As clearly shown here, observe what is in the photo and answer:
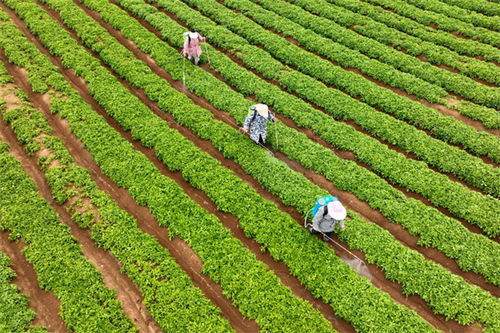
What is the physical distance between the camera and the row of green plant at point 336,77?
15141 mm

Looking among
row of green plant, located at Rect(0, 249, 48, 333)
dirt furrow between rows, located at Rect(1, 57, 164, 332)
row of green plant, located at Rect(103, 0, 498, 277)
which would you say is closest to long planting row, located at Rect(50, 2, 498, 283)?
row of green plant, located at Rect(103, 0, 498, 277)

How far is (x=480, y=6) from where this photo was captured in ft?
75.8

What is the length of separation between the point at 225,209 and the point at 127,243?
11.3 ft

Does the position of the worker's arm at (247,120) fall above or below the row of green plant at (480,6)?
below

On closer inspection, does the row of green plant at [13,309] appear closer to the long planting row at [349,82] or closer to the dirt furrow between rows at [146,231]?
the dirt furrow between rows at [146,231]

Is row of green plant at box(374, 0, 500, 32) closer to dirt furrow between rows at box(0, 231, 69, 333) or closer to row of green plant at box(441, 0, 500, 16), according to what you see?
row of green plant at box(441, 0, 500, 16)

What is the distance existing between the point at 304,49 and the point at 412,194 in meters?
11.0

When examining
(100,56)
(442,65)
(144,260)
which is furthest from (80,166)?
(442,65)

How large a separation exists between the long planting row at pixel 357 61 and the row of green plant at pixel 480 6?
28.6ft

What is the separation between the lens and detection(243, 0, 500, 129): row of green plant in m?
16.1

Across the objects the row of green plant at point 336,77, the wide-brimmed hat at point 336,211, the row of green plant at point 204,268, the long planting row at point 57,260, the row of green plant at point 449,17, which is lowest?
the long planting row at point 57,260

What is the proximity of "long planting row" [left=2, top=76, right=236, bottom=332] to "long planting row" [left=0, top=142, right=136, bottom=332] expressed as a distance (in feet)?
2.35

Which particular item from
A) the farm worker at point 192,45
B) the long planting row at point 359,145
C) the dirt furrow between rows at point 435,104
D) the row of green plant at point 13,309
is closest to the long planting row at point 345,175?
the long planting row at point 359,145

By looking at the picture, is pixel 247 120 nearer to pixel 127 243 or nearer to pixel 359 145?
pixel 359 145
